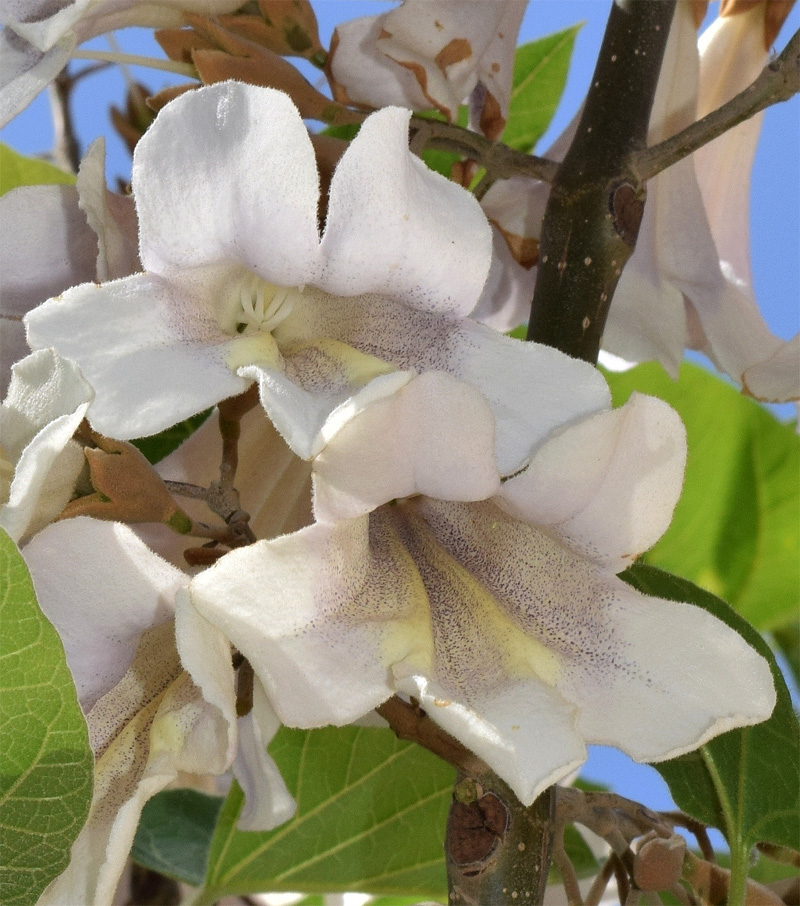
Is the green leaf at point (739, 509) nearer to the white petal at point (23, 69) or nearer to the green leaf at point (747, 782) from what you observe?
the green leaf at point (747, 782)

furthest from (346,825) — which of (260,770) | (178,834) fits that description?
(260,770)

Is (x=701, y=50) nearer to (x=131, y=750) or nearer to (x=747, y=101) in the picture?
(x=747, y=101)

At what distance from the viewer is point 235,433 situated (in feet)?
1.00

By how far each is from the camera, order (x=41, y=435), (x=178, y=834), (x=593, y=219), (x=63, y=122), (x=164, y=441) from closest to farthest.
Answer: (x=41, y=435) < (x=593, y=219) < (x=164, y=441) < (x=178, y=834) < (x=63, y=122)

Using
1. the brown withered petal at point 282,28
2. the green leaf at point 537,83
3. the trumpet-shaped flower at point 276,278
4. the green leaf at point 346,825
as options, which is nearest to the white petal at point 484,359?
the trumpet-shaped flower at point 276,278

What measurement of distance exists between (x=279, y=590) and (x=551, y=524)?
0.06m

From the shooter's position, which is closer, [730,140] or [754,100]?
[754,100]

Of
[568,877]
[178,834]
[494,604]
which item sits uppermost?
[494,604]

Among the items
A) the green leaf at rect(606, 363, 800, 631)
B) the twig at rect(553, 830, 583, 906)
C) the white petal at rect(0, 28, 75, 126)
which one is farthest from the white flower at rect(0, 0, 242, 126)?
the green leaf at rect(606, 363, 800, 631)

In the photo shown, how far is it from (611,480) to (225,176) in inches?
3.9

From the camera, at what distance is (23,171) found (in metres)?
0.49

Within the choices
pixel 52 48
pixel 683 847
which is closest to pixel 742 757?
pixel 683 847

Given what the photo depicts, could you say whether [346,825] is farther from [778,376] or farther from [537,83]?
[537,83]

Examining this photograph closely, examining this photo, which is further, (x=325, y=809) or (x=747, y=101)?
(x=325, y=809)
